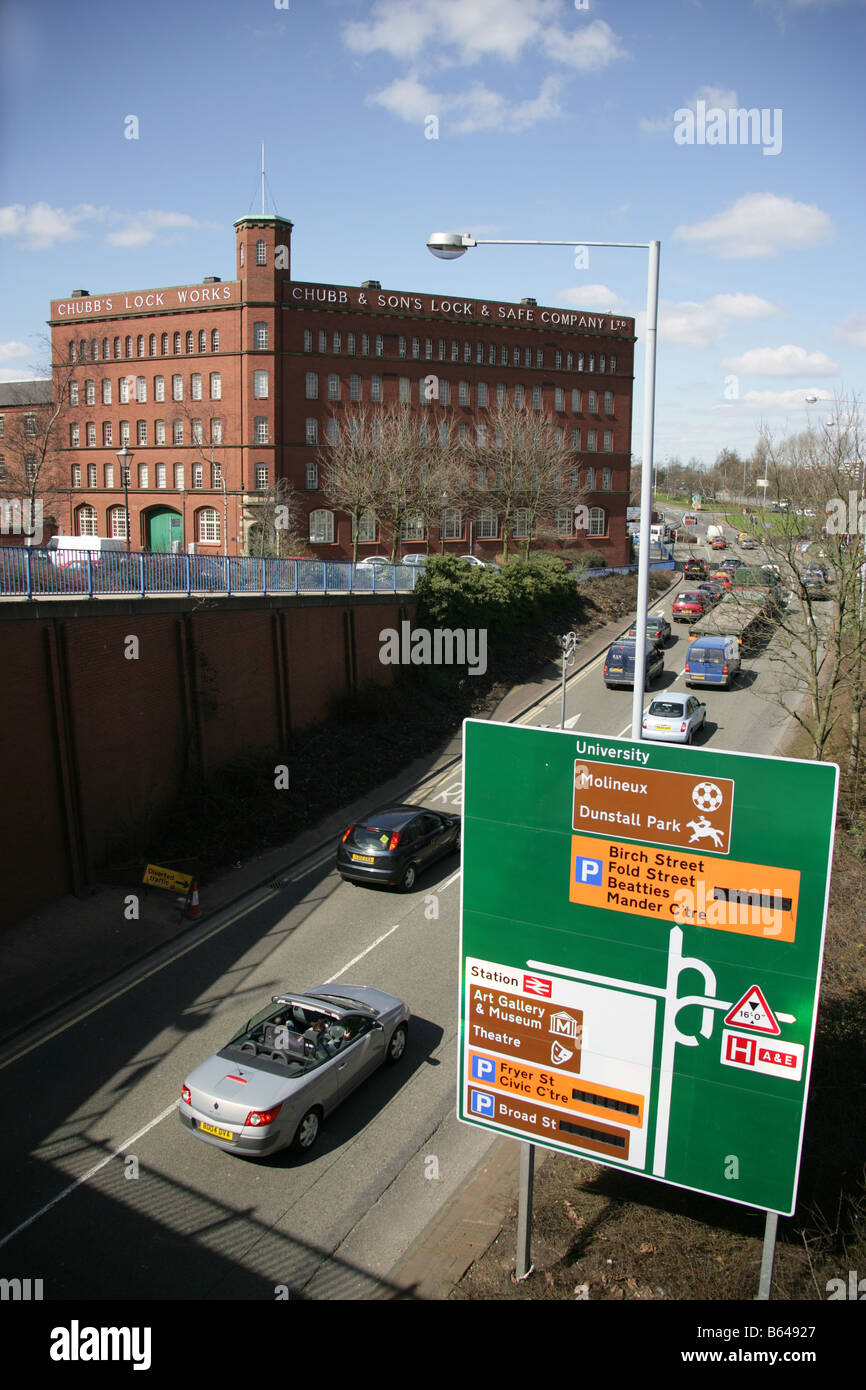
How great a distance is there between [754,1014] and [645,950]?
851mm

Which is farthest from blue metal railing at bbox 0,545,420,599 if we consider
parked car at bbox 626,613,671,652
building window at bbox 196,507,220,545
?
building window at bbox 196,507,220,545

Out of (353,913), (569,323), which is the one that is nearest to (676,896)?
(353,913)

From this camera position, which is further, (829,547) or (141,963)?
(829,547)

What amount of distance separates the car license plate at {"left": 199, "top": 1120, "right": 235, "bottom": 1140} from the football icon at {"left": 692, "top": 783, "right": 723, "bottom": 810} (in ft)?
20.8

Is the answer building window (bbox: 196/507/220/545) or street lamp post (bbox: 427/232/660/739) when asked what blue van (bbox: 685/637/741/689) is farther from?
building window (bbox: 196/507/220/545)

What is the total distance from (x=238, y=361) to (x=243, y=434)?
4.15m

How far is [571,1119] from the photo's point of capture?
739cm

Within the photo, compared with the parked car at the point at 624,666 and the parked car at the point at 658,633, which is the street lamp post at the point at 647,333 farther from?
the parked car at the point at 658,633

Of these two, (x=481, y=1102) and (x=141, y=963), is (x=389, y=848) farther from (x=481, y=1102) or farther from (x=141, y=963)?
(x=481, y=1102)

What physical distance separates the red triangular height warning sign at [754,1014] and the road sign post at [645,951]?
13mm

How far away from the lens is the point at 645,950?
6926 millimetres

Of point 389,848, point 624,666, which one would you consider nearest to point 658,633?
point 624,666

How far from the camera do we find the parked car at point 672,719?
83.9ft
